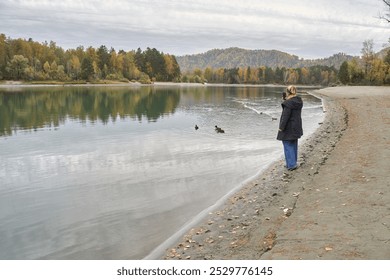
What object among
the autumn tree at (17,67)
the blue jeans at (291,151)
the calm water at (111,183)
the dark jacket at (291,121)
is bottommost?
the calm water at (111,183)

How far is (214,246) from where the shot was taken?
8039mm

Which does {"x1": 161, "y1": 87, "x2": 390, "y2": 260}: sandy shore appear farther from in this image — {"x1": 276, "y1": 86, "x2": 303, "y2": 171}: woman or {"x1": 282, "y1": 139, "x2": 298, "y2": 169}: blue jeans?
{"x1": 276, "y1": 86, "x2": 303, "y2": 171}: woman

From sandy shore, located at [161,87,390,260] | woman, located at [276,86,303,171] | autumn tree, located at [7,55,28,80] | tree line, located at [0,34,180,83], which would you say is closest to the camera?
sandy shore, located at [161,87,390,260]

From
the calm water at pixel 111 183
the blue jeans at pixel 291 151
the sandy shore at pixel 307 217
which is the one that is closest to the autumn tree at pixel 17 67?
the calm water at pixel 111 183

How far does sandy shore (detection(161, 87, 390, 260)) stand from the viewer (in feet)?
22.0

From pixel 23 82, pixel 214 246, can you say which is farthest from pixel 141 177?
pixel 23 82

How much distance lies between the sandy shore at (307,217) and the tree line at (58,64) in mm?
142051

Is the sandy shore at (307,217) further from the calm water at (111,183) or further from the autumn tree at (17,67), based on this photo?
the autumn tree at (17,67)

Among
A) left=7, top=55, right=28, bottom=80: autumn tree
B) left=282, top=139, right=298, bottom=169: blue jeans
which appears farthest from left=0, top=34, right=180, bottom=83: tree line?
left=282, top=139, right=298, bottom=169: blue jeans

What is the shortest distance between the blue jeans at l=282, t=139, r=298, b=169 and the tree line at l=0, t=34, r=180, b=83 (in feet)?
462

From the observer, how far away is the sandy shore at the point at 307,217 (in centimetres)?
670

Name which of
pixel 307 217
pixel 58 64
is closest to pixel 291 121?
pixel 307 217
